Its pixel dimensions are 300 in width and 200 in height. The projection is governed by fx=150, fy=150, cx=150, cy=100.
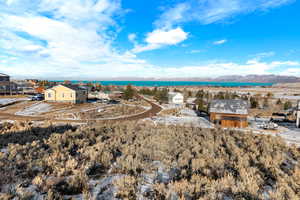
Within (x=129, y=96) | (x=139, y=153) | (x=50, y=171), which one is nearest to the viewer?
(x=50, y=171)

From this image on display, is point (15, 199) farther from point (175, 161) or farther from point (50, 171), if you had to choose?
point (175, 161)

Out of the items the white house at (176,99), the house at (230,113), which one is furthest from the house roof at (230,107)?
the white house at (176,99)

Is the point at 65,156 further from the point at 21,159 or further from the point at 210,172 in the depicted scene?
the point at 210,172

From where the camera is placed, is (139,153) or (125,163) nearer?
(125,163)

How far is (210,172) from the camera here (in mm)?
7176

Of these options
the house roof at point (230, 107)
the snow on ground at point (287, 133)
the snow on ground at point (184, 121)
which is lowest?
the snow on ground at point (184, 121)

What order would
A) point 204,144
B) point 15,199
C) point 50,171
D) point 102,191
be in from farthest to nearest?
point 204,144, point 50,171, point 102,191, point 15,199

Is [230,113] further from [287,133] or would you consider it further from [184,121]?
[184,121]

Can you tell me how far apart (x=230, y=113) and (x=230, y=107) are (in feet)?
3.65

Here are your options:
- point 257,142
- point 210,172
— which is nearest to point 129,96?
point 257,142

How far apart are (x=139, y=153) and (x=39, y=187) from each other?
4881 mm

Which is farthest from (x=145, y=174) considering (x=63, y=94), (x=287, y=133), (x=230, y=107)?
(x=63, y=94)

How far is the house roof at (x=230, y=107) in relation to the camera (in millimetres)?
23194

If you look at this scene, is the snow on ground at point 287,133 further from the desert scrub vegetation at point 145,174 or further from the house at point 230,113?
the desert scrub vegetation at point 145,174
